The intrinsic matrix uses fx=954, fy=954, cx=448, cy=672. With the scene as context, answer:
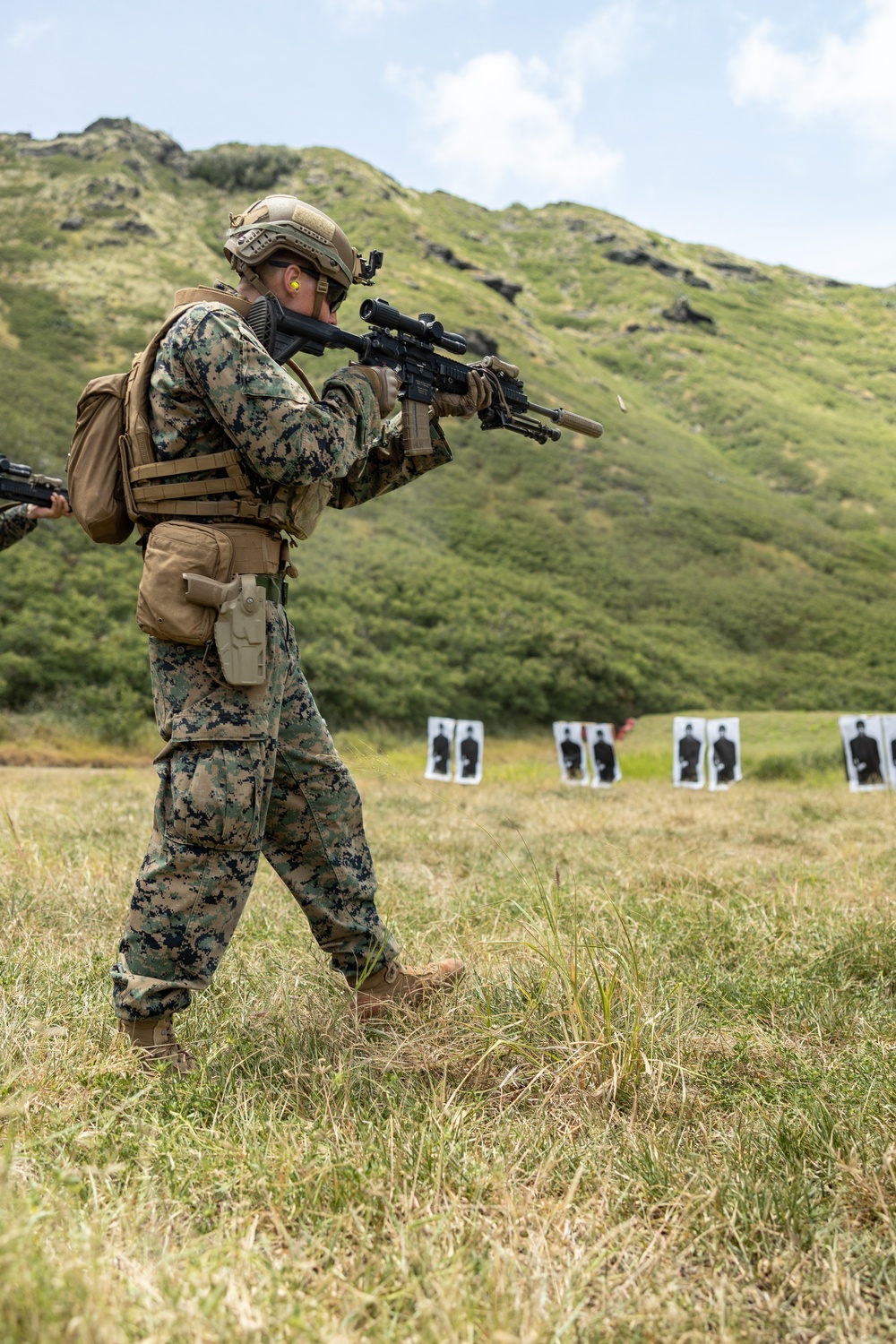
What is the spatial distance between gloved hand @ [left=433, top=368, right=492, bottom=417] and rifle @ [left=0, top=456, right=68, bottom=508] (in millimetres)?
3168

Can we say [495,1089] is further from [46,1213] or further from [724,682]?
[724,682]

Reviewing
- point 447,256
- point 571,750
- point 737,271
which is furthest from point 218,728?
point 737,271

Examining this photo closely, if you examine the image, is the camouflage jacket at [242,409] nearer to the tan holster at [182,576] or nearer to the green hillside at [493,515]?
the tan holster at [182,576]

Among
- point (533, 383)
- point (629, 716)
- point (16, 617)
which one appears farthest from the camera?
point (533, 383)

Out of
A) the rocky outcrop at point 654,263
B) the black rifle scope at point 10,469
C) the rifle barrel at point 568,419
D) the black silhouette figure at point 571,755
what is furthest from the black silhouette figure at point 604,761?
the rocky outcrop at point 654,263

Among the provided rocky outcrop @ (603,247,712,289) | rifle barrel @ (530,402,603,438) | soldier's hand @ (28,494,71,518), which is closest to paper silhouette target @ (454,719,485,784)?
soldier's hand @ (28,494,71,518)

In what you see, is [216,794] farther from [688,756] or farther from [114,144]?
[114,144]

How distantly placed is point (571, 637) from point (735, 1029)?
13.1 meters

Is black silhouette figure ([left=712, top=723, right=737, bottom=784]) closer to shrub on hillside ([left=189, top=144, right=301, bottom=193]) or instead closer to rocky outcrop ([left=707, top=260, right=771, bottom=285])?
shrub on hillside ([left=189, top=144, right=301, bottom=193])

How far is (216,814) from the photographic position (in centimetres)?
225

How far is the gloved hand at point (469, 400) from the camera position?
10.2 feet

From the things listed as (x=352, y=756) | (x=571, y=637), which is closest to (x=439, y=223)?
(x=571, y=637)

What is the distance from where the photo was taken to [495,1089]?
211cm

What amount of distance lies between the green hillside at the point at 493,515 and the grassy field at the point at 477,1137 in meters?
9.03
